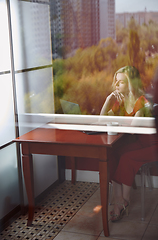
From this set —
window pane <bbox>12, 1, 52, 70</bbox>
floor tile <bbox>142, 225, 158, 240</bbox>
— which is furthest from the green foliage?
floor tile <bbox>142, 225, 158, 240</bbox>

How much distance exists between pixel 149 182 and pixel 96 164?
265 millimetres

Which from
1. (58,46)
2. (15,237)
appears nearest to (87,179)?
(15,237)

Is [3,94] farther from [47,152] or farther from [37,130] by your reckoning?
[47,152]

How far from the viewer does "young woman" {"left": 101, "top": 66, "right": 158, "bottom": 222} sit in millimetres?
1360

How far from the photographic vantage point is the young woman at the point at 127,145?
1.36 metres

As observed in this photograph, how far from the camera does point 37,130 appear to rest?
1.58 m

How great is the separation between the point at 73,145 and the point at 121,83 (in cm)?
38

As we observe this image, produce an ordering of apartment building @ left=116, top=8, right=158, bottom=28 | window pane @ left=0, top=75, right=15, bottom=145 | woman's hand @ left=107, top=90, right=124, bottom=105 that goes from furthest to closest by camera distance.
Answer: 1. window pane @ left=0, top=75, right=15, bottom=145
2. woman's hand @ left=107, top=90, right=124, bottom=105
3. apartment building @ left=116, top=8, right=158, bottom=28

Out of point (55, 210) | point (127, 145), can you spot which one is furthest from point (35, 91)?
point (55, 210)

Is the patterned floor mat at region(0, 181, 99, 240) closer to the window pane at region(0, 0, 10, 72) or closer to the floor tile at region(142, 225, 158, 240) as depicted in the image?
the floor tile at region(142, 225, 158, 240)

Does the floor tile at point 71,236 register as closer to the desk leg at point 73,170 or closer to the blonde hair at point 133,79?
the desk leg at point 73,170

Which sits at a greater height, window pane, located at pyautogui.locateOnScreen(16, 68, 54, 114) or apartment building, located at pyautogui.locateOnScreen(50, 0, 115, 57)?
apartment building, located at pyautogui.locateOnScreen(50, 0, 115, 57)

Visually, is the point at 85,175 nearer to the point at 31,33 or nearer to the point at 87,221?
the point at 87,221

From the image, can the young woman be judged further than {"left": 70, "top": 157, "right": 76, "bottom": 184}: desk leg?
No
